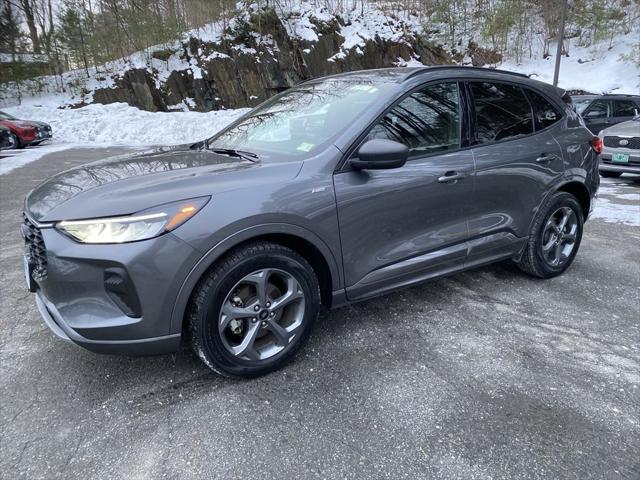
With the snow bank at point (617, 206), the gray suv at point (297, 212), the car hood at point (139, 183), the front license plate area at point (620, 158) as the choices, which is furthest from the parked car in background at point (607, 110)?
the car hood at point (139, 183)

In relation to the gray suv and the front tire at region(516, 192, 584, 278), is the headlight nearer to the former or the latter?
the gray suv

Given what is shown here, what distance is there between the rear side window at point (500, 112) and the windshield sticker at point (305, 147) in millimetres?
1286

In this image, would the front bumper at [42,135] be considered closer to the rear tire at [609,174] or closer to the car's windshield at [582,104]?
the car's windshield at [582,104]

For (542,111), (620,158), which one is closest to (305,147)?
(542,111)

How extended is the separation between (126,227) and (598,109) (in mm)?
12504

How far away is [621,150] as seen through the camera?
8.86m

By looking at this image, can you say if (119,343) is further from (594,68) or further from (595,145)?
(594,68)

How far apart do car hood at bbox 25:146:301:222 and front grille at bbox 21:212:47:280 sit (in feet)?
0.25

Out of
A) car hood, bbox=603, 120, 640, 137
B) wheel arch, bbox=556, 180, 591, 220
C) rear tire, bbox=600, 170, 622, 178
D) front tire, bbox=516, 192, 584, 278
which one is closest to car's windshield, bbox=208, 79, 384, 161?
front tire, bbox=516, 192, 584, 278

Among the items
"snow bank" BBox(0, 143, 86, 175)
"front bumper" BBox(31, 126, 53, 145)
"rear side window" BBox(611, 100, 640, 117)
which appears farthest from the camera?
"front bumper" BBox(31, 126, 53, 145)

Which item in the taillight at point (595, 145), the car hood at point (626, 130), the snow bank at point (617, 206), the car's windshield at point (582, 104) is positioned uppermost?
the taillight at point (595, 145)

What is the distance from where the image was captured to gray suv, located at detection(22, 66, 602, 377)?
225 centimetres

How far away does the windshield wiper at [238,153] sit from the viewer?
2.90m

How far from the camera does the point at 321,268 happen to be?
2811 millimetres
